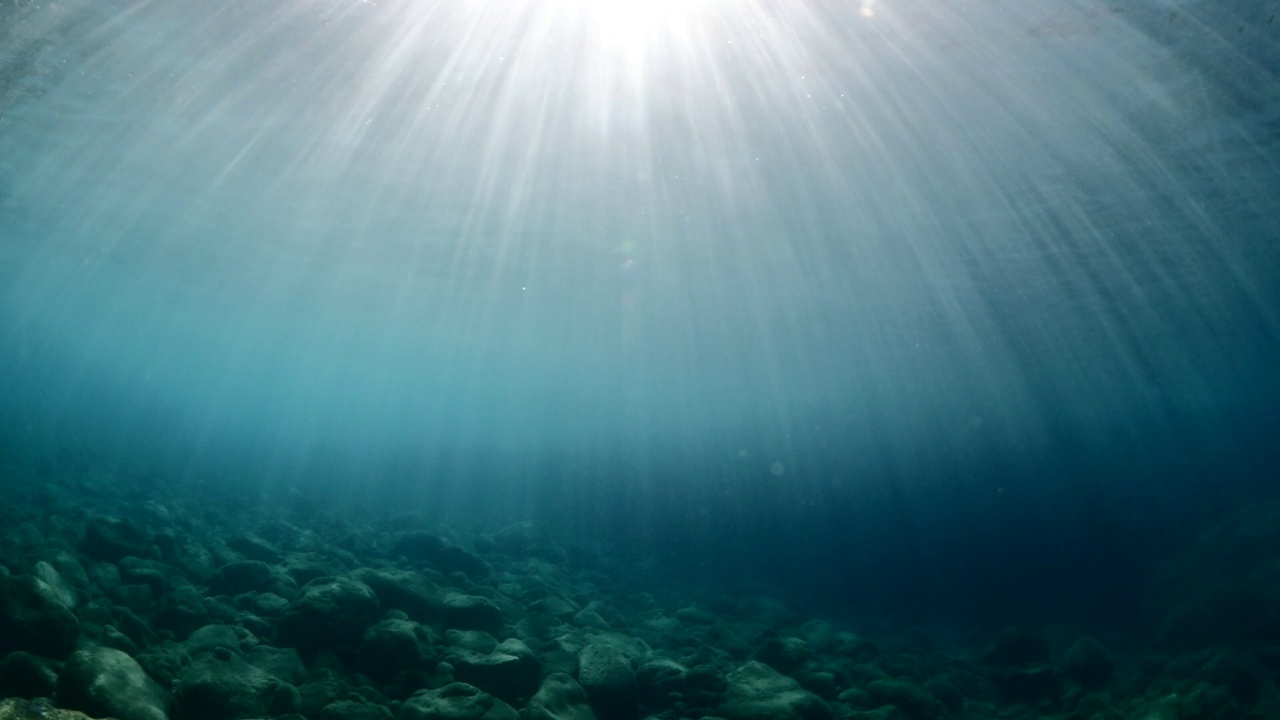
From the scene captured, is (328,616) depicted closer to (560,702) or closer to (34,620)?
(34,620)

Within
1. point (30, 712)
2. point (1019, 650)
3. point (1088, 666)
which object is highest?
point (30, 712)

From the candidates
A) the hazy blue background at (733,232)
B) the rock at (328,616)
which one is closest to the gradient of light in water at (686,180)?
the hazy blue background at (733,232)

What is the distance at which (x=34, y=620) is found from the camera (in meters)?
7.27

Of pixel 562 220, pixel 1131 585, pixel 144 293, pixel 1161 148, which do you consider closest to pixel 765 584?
pixel 1131 585

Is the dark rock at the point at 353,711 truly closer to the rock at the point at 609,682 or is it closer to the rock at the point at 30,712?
the rock at the point at 30,712

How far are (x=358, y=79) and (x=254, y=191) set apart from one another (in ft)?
34.7

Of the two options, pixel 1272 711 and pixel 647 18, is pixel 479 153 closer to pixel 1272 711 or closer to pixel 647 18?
pixel 647 18

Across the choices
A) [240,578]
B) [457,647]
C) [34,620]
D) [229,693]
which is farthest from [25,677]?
[240,578]

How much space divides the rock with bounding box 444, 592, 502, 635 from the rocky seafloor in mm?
37

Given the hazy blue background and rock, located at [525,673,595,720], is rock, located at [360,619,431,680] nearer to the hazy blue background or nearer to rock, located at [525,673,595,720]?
rock, located at [525,673,595,720]

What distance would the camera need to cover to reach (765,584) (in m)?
24.3

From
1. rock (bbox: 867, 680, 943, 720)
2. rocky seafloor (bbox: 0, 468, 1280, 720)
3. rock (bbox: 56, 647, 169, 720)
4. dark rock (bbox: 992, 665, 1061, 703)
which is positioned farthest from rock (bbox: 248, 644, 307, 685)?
dark rock (bbox: 992, 665, 1061, 703)

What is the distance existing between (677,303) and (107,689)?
27272mm

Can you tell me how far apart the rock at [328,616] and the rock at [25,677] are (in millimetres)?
2658
